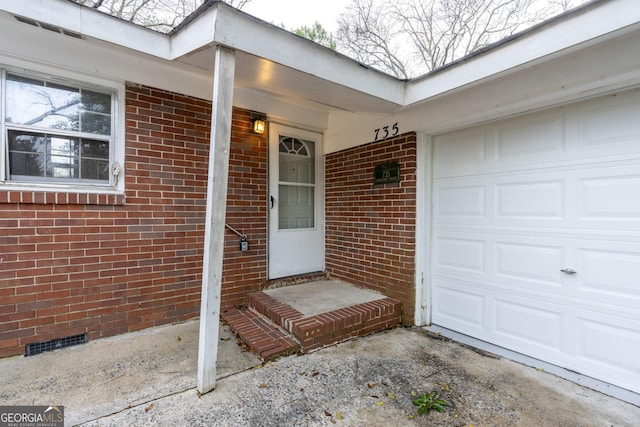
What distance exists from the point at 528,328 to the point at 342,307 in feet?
5.70

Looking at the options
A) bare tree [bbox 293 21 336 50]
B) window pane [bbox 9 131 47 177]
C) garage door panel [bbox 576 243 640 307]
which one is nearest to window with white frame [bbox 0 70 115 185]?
window pane [bbox 9 131 47 177]

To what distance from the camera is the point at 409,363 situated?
2.49m

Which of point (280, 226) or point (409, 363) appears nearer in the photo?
point (409, 363)

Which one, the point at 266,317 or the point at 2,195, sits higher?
the point at 2,195

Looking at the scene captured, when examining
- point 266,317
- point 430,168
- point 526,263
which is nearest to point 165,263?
point 266,317

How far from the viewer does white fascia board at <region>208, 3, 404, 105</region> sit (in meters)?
1.98

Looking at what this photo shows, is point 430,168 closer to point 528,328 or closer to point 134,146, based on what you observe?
point 528,328

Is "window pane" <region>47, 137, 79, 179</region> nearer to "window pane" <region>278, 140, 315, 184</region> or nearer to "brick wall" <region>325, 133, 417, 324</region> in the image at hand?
"window pane" <region>278, 140, 315, 184</region>

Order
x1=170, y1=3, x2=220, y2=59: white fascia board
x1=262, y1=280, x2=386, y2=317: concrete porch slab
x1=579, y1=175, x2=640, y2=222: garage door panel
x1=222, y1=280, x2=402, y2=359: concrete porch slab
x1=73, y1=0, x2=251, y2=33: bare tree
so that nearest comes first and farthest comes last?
1. x1=170, y1=3, x2=220, y2=59: white fascia board
2. x1=579, y1=175, x2=640, y2=222: garage door panel
3. x1=222, y1=280, x2=402, y2=359: concrete porch slab
4. x1=262, y1=280, x2=386, y2=317: concrete porch slab
5. x1=73, y1=0, x2=251, y2=33: bare tree

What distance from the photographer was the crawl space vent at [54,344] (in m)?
2.51

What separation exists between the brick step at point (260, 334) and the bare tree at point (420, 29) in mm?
7159

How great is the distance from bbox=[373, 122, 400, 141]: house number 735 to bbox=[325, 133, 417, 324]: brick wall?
71 millimetres
